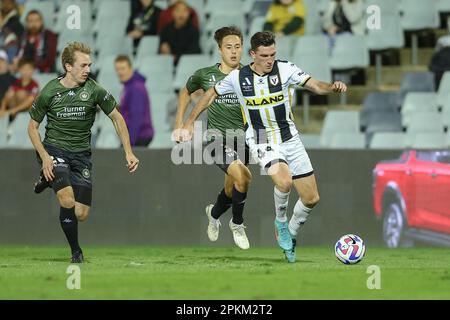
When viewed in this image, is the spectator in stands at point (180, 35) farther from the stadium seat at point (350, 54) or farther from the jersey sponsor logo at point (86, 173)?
the jersey sponsor logo at point (86, 173)

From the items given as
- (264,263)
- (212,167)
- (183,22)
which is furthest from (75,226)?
(183,22)

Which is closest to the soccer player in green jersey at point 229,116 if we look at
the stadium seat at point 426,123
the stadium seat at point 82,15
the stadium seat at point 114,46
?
the stadium seat at point 426,123

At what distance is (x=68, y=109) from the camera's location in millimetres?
12906

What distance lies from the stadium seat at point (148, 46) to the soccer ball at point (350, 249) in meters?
8.84

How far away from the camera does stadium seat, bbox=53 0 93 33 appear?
2166 centimetres

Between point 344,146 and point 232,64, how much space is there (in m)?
4.19

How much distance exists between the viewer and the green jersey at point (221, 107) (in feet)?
46.4

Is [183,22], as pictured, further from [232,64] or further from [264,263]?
[264,263]

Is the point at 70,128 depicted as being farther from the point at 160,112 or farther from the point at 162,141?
the point at 160,112

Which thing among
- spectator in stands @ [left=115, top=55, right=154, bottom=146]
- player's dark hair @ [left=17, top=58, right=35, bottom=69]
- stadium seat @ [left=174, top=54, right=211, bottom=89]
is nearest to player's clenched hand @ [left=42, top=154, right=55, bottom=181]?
spectator in stands @ [left=115, top=55, right=154, bottom=146]

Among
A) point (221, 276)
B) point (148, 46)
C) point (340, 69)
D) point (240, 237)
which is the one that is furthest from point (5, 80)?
point (221, 276)

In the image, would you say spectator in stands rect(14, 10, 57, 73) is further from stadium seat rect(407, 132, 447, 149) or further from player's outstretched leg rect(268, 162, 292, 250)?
player's outstretched leg rect(268, 162, 292, 250)

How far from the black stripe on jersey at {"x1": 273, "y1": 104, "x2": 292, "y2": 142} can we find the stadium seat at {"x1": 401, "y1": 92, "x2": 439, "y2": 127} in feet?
18.3

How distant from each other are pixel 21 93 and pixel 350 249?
26.6 ft
